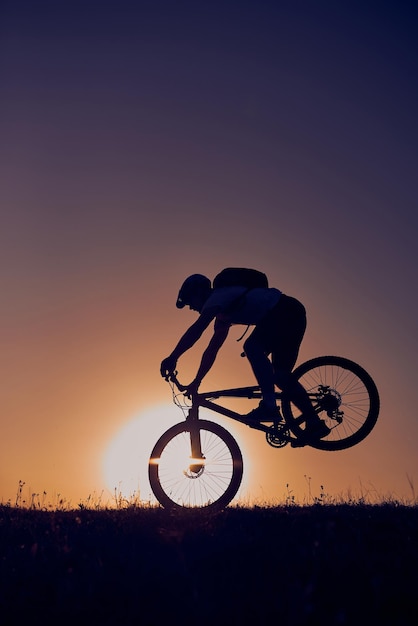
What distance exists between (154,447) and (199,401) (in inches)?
36.7

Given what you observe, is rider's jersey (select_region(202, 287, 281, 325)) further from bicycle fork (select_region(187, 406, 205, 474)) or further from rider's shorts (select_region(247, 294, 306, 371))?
bicycle fork (select_region(187, 406, 205, 474))

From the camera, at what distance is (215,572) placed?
209 inches

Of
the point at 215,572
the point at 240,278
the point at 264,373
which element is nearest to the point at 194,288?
the point at 240,278

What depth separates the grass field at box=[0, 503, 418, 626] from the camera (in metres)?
4.63

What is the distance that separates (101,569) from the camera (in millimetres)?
5469

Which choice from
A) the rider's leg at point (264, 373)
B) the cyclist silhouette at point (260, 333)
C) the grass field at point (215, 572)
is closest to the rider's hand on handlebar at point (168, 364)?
the cyclist silhouette at point (260, 333)

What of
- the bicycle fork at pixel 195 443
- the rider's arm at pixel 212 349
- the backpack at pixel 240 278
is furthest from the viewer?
the bicycle fork at pixel 195 443

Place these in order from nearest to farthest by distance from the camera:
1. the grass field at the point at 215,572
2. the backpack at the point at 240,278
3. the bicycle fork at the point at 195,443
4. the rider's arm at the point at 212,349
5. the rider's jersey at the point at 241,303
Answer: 1. the grass field at the point at 215,572
2. the rider's jersey at the point at 241,303
3. the backpack at the point at 240,278
4. the rider's arm at the point at 212,349
5. the bicycle fork at the point at 195,443

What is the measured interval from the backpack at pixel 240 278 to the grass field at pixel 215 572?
3051 mm

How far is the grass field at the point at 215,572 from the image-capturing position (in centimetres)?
463

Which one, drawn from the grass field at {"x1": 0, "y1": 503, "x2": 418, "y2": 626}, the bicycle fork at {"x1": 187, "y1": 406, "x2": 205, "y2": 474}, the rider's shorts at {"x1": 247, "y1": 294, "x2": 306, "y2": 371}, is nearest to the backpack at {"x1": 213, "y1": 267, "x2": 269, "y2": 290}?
the rider's shorts at {"x1": 247, "y1": 294, "x2": 306, "y2": 371}

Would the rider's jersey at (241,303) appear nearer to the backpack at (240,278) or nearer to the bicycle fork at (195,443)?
the backpack at (240,278)

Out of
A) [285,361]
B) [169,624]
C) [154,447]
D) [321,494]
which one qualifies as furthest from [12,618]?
[321,494]

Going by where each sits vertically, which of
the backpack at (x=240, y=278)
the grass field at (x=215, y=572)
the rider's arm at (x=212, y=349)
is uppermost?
the backpack at (x=240, y=278)
